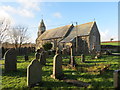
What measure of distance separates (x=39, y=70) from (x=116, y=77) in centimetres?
367

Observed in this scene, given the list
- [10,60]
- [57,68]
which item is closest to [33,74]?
[57,68]

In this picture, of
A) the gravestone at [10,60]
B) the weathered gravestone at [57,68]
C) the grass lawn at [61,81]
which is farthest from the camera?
the gravestone at [10,60]

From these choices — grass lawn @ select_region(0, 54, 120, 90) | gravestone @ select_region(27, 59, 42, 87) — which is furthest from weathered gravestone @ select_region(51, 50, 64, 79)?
gravestone @ select_region(27, 59, 42, 87)

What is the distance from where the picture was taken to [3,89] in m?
5.14

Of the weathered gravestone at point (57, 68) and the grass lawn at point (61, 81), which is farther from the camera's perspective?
the weathered gravestone at point (57, 68)

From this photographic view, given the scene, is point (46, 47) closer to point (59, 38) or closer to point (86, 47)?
point (59, 38)

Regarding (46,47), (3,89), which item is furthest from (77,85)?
(46,47)

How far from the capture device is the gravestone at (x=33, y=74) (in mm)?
5289

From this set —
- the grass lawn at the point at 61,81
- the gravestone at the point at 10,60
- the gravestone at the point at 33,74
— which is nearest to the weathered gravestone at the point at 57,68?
the grass lawn at the point at 61,81

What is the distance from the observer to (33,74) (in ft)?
17.9

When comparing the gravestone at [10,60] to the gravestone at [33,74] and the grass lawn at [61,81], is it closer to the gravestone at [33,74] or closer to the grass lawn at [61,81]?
the grass lawn at [61,81]

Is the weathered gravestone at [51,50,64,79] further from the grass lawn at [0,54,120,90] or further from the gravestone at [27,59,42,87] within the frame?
the gravestone at [27,59,42,87]

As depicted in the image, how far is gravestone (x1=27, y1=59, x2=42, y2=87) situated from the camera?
5.29 m

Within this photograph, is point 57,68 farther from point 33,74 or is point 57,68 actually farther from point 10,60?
point 10,60
